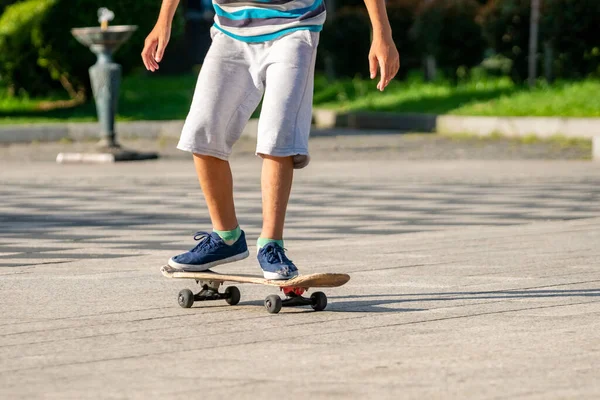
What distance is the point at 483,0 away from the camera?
1114 inches

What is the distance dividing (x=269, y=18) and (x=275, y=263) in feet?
3.16

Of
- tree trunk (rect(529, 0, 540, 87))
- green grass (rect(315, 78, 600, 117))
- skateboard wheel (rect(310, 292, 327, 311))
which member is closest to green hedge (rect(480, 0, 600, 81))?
tree trunk (rect(529, 0, 540, 87))

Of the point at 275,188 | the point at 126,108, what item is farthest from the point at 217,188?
the point at 126,108

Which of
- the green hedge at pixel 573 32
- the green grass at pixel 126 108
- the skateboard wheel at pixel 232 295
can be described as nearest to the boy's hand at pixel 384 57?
the skateboard wheel at pixel 232 295


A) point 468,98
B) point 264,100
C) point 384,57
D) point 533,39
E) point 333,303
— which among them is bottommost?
point 468,98

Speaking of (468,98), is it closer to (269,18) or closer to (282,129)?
(269,18)

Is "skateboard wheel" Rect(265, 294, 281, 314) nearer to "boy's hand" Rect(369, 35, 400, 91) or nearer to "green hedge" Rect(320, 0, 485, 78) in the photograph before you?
"boy's hand" Rect(369, 35, 400, 91)

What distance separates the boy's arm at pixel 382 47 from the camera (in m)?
5.64

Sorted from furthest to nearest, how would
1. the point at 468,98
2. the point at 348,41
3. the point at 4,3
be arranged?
the point at 348,41, the point at 4,3, the point at 468,98

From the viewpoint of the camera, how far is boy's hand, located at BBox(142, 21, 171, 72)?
604 cm

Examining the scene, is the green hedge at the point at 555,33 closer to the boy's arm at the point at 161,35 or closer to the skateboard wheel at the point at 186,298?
the boy's arm at the point at 161,35

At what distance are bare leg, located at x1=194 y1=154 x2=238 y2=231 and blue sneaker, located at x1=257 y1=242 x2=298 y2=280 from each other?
0.86 ft

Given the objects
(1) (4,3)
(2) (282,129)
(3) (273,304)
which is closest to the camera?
(3) (273,304)

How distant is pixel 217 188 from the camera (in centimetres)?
586
